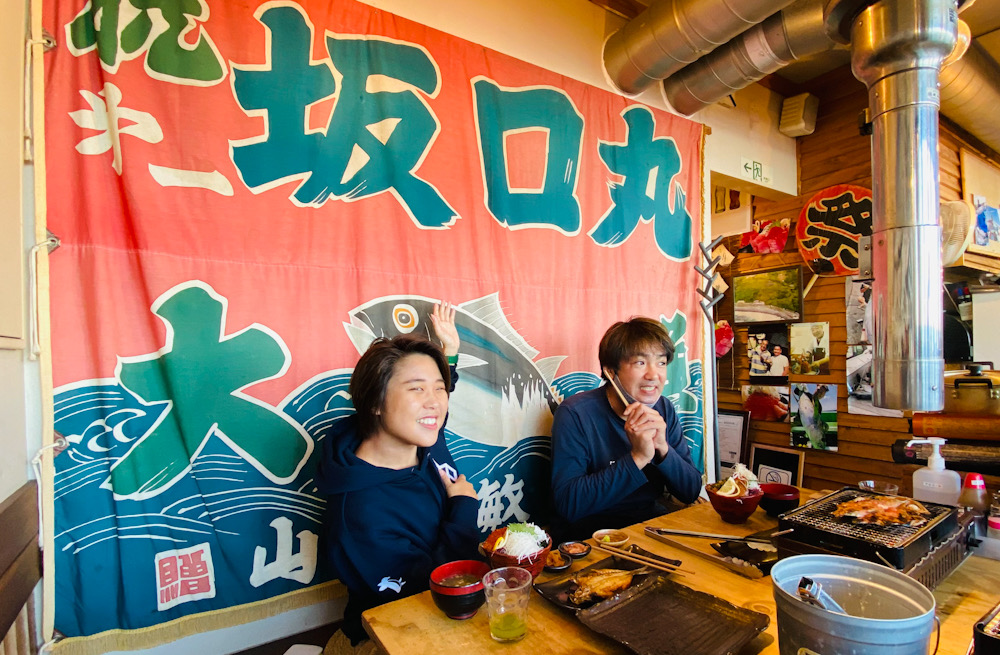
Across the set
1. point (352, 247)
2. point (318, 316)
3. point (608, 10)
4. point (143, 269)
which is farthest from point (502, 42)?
point (143, 269)

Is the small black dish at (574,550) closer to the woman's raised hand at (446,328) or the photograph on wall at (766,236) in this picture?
the woman's raised hand at (446,328)

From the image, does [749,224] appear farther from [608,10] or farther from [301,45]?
[301,45]

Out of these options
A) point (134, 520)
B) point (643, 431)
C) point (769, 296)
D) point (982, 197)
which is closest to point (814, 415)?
point (769, 296)

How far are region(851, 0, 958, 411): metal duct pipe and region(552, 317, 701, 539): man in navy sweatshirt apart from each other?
2.46 ft

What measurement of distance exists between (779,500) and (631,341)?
2.52ft

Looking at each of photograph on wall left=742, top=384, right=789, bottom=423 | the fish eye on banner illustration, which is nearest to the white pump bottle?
the fish eye on banner illustration

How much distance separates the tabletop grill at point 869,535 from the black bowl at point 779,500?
0.25m

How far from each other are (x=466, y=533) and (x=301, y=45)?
1811 millimetres

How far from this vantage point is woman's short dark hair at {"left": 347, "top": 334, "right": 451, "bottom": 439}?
1.49 metres

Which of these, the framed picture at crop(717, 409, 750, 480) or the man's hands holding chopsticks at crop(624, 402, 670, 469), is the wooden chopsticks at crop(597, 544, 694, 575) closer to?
the man's hands holding chopsticks at crop(624, 402, 670, 469)

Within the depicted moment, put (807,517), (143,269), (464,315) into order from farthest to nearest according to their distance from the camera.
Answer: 1. (464,315)
2. (143,269)
3. (807,517)

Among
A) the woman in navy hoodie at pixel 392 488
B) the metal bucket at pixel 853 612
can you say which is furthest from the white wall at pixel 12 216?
the metal bucket at pixel 853 612

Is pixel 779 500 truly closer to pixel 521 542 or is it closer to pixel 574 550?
pixel 574 550

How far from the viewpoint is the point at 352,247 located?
1923mm
